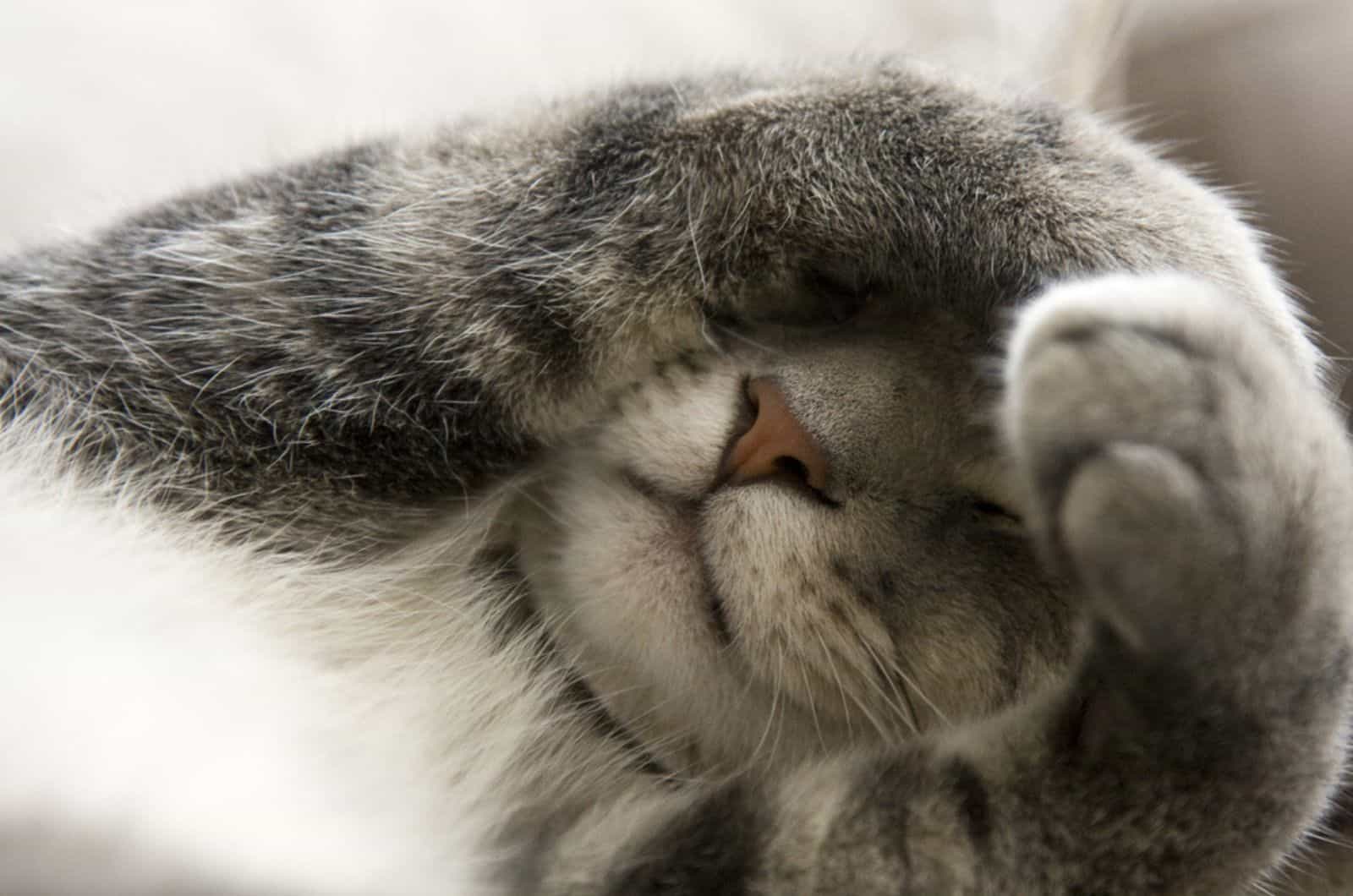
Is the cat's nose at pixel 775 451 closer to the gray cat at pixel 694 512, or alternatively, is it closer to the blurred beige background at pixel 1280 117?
the gray cat at pixel 694 512

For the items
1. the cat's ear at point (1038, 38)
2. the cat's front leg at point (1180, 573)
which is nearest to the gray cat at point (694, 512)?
the cat's front leg at point (1180, 573)

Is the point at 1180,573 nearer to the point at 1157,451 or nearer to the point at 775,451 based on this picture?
the point at 1157,451

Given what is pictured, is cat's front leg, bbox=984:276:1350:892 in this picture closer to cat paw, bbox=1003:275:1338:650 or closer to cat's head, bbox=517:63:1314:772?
cat paw, bbox=1003:275:1338:650

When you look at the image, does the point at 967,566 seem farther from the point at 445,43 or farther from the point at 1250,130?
the point at 445,43

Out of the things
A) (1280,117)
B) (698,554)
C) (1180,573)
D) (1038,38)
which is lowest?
(1180,573)

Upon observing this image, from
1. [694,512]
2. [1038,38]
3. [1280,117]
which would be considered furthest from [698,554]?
[1038,38]

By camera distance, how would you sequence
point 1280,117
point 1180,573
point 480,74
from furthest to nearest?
point 480,74 < point 1280,117 < point 1180,573

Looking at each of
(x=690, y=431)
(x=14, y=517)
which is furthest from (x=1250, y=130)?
(x=14, y=517)

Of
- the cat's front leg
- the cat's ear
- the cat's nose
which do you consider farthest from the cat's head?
the cat's ear
